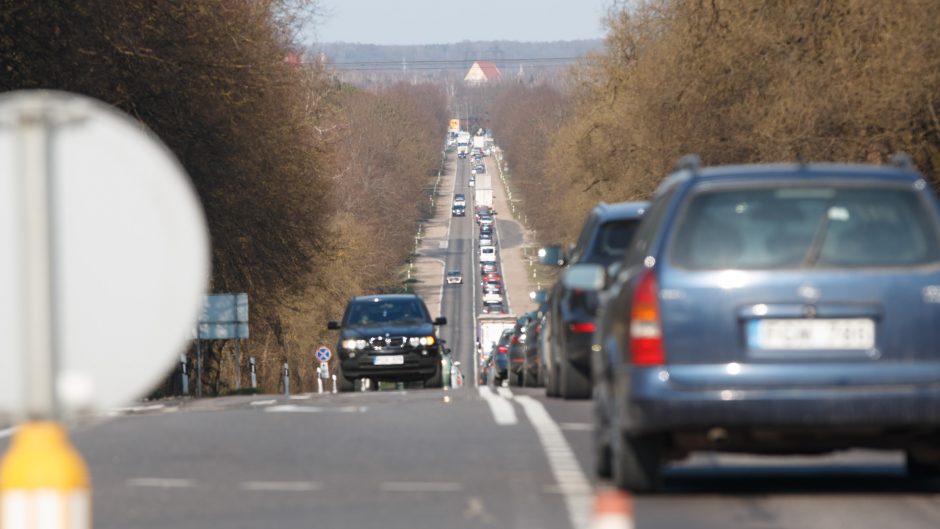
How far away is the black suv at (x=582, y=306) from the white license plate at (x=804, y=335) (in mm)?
7600

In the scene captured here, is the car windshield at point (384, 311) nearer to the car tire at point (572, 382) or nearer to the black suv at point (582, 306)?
the black suv at point (582, 306)

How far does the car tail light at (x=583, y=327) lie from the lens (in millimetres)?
18155

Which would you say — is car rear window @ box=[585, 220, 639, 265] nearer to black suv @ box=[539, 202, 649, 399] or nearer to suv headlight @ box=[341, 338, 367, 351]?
black suv @ box=[539, 202, 649, 399]

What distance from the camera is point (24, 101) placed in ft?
15.5

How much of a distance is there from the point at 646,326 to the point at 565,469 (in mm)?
2180

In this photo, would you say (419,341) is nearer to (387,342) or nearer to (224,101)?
(387,342)

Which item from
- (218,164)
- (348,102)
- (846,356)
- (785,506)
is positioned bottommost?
(785,506)

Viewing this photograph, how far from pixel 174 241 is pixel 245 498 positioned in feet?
19.2

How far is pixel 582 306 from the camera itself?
1819cm

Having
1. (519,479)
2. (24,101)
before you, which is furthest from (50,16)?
(24,101)

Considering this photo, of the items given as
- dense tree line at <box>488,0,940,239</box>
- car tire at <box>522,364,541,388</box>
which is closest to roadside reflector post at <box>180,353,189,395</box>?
car tire at <box>522,364,541,388</box>

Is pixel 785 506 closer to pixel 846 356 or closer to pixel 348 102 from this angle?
pixel 846 356

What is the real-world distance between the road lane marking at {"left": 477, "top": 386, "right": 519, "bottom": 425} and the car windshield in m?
9.83

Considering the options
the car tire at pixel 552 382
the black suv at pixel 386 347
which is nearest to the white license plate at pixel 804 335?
the car tire at pixel 552 382
